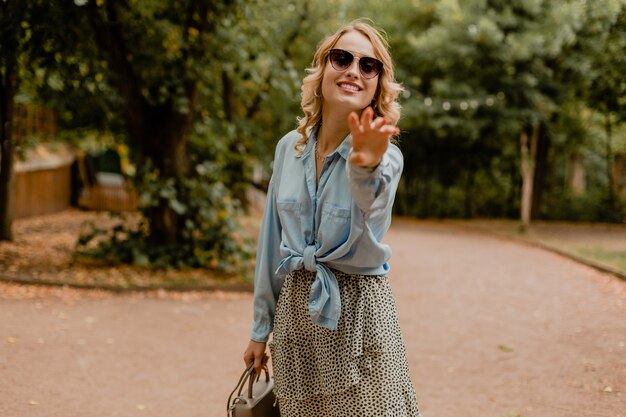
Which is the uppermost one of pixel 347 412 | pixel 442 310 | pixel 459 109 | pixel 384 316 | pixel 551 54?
pixel 551 54

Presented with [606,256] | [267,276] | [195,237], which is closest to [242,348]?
[195,237]

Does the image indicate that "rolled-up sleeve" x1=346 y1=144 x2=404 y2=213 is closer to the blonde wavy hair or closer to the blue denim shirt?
the blue denim shirt

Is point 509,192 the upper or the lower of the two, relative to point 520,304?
upper

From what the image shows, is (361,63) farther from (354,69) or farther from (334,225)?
(334,225)

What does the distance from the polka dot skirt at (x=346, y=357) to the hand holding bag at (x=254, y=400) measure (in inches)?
4.9

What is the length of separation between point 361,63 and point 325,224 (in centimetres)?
58

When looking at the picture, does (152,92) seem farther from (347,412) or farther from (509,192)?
(509,192)

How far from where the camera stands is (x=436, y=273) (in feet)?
37.8

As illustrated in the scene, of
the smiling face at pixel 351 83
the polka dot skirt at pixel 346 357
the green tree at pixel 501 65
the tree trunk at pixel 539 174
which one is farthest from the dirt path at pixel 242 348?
the tree trunk at pixel 539 174

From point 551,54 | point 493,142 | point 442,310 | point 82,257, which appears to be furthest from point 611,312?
point 493,142

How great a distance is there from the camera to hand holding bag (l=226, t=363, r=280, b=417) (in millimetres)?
2365

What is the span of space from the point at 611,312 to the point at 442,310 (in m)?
2.09

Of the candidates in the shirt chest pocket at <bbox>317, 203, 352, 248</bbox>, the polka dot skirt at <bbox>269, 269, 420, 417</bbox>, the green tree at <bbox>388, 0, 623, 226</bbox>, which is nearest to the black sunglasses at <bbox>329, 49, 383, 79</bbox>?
the shirt chest pocket at <bbox>317, 203, 352, 248</bbox>

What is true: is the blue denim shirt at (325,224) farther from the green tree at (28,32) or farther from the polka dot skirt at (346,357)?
the green tree at (28,32)
